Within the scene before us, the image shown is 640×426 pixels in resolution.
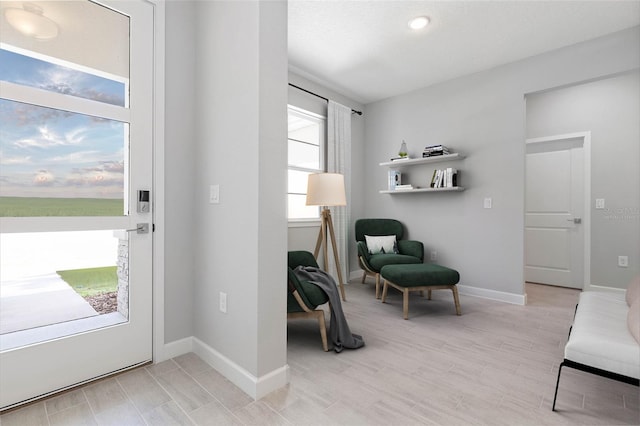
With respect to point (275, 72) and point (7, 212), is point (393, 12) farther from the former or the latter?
point (7, 212)

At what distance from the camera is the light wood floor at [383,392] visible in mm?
1526

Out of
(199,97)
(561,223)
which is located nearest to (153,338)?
(199,97)

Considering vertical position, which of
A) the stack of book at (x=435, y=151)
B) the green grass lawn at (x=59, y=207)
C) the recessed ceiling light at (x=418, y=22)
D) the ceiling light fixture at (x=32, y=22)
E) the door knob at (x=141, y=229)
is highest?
the recessed ceiling light at (x=418, y=22)

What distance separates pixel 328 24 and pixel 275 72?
147cm

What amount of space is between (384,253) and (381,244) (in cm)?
13

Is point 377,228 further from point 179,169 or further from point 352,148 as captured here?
point 179,169

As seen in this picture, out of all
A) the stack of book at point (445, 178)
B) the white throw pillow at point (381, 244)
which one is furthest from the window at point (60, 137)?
the stack of book at point (445, 178)

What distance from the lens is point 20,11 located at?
1.61 m

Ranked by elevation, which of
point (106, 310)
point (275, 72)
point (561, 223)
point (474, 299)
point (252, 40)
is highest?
point (252, 40)

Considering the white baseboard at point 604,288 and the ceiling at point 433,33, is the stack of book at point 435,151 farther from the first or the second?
the white baseboard at point 604,288

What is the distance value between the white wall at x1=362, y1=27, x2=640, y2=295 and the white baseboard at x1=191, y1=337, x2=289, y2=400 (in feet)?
9.71

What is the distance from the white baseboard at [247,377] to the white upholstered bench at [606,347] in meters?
1.42

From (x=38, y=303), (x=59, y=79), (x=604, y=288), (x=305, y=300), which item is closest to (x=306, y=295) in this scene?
(x=305, y=300)

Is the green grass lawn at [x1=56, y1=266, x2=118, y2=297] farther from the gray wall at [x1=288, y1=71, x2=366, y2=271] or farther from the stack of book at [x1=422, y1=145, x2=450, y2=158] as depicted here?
the stack of book at [x1=422, y1=145, x2=450, y2=158]
